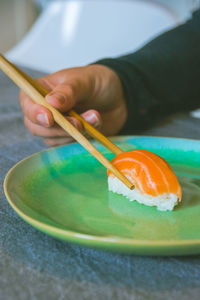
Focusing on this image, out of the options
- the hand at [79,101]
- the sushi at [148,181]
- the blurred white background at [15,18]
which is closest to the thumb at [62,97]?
the hand at [79,101]

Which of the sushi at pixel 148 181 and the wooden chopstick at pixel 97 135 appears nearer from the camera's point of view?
the sushi at pixel 148 181

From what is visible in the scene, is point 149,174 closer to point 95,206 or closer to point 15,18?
point 95,206

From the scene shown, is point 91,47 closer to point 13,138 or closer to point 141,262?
point 13,138

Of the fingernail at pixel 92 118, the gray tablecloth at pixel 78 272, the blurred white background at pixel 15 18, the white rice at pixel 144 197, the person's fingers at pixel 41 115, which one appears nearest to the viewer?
the gray tablecloth at pixel 78 272

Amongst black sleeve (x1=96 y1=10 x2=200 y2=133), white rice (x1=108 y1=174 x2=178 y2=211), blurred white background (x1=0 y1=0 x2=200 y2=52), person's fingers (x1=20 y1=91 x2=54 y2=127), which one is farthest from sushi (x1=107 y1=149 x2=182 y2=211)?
blurred white background (x1=0 y1=0 x2=200 y2=52)

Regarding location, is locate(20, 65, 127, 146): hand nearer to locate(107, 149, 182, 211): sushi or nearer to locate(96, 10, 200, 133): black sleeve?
locate(96, 10, 200, 133): black sleeve

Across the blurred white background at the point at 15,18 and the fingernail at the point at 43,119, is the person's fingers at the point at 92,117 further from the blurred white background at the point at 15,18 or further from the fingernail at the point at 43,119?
the blurred white background at the point at 15,18

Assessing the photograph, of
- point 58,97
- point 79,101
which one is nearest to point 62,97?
point 58,97
